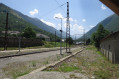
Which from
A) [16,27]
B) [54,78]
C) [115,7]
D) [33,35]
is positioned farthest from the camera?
[16,27]

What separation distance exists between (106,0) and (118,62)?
11.0 metres

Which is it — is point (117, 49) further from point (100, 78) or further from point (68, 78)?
point (68, 78)

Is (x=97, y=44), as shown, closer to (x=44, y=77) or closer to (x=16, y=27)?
(x=44, y=77)

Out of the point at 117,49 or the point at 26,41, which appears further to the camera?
the point at 26,41

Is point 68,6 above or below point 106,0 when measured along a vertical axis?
above

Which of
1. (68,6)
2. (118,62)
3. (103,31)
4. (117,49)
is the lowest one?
(118,62)

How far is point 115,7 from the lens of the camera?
7.39ft

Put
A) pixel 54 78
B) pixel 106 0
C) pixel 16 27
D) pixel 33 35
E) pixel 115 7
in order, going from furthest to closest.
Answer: pixel 16 27 < pixel 33 35 < pixel 54 78 < pixel 115 7 < pixel 106 0

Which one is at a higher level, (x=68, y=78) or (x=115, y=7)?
(x=115, y=7)

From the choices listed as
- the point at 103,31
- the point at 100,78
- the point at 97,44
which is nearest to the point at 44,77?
the point at 100,78

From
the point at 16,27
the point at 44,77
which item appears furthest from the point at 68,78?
the point at 16,27

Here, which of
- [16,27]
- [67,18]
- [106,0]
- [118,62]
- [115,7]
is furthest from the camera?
[16,27]

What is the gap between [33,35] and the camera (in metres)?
82.4

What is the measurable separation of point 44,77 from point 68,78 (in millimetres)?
1070
